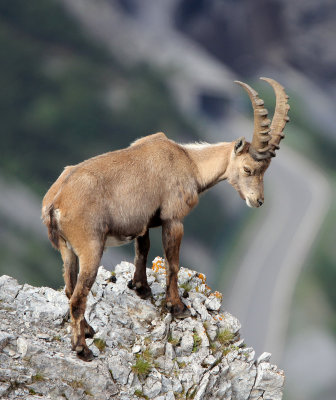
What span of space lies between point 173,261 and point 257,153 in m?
3.25

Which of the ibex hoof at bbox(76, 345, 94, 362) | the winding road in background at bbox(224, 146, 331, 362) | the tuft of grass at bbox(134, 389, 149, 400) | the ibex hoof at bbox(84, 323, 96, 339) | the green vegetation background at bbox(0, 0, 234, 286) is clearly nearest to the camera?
the ibex hoof at bbox(76, 345, 94, 362)

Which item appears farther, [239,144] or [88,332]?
[239,144]

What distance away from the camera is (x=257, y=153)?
16375 millimetres

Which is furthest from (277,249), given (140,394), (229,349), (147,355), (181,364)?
(140,394)

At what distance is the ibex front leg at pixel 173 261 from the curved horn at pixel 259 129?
2525 mm

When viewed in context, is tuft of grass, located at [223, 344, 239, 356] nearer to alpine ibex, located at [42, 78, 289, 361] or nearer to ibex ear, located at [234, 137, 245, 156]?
alpine ibex, located at [42, 78, 289, 361]

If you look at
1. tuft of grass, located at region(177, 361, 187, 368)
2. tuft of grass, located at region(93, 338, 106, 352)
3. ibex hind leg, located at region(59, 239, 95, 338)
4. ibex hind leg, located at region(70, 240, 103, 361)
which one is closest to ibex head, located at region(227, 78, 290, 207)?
tuft of grass, located at region(177, 361, 187, 368)

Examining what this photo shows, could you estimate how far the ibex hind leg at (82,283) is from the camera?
14156mm

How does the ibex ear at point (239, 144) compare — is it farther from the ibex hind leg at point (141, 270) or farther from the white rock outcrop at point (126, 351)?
the white rock outcrop at point (126, 351)

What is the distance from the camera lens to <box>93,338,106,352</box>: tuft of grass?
599 inches

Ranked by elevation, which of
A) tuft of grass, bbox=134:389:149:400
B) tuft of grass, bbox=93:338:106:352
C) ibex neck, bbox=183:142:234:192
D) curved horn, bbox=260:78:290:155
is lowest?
tuft of grass, bbox=134:389:149:400

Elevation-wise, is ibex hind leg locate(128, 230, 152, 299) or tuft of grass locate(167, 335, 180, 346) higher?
ibex hind leg locate(128, 230, 152, 299)

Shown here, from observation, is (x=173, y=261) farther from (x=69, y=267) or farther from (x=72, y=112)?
(x=72, y=112)

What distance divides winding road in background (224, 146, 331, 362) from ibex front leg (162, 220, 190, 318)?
1774 inches
